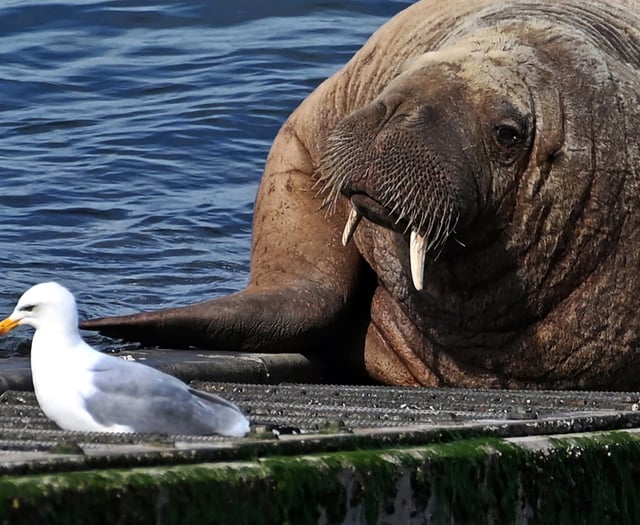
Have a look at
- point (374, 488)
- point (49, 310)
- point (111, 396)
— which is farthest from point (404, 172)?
point (374, 488)

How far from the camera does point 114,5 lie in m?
17.3

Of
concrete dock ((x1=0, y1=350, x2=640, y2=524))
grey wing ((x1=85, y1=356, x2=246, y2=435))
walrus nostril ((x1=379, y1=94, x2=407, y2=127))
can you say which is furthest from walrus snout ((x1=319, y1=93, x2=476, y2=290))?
grey wing ((x1=85, y1=356, x2=246, y2=435))

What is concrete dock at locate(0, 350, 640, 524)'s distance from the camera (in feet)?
10.4

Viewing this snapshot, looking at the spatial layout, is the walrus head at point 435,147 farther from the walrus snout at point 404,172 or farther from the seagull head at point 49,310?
the seagull head at point 49,310

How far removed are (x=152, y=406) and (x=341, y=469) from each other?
2.30ft

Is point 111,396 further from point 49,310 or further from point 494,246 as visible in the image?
point 494,246

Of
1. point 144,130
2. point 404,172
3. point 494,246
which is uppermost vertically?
point 404,172

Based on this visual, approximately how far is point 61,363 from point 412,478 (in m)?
1.09

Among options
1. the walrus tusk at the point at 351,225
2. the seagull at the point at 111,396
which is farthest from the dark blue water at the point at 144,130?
the seagull at the point at 111,396

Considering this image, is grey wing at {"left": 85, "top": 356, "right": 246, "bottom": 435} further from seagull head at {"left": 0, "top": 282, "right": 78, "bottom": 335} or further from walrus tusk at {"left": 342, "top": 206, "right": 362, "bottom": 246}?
walrus tusk at {"left": 342, "top": 206, "right": 362, "bottom": 246}

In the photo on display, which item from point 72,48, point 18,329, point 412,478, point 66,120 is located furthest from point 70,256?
point 412,478

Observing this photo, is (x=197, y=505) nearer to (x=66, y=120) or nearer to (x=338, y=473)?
(x=338, y=473)

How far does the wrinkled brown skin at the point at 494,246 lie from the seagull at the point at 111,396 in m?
1.99

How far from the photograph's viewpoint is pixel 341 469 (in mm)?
3549
